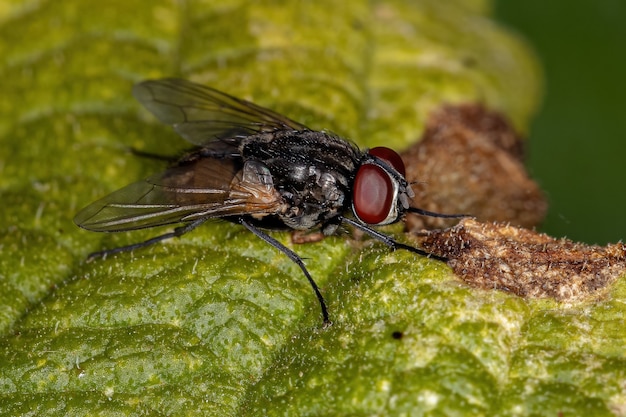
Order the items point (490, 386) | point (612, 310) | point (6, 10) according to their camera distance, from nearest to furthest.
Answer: point (490, 386)
point (612, 310)
point (6, 10)

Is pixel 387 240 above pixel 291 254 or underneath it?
above

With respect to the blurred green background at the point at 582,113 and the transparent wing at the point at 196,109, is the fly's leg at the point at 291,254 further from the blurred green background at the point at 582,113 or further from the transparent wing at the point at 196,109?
the blurred green background at the point at 582,113

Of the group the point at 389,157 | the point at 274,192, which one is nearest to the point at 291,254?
the point at 274,192

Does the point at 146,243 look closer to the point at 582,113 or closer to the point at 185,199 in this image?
the point at 185,199

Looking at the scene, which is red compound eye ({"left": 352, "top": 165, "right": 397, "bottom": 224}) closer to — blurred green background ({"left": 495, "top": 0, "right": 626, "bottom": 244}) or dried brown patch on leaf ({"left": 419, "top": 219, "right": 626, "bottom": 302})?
dried brown patch on leaf ({"left": 419, "top": 219, "right": 626, "bottom": 302})

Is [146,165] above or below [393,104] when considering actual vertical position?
below

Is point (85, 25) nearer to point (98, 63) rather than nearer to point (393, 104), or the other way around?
point (98, 63)

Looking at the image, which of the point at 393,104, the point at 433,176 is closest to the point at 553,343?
the point at 433,176

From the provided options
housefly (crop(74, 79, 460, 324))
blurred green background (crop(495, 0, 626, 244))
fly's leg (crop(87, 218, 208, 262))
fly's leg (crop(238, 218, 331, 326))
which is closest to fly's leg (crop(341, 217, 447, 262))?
housefly (crop(74, 79, 460, 324))
